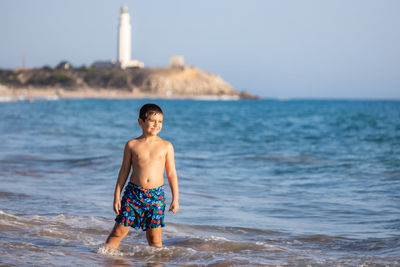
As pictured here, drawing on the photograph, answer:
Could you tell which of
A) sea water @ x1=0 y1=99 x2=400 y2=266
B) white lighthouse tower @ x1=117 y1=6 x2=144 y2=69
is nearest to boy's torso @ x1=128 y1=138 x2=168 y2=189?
sea water @ x1=0 y1=99 x2=400 y2=266

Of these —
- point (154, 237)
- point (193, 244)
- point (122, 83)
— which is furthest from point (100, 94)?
point (154, 237)

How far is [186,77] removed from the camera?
149 metres

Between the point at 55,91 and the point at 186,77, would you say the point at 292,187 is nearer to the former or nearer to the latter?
the point at 55,91

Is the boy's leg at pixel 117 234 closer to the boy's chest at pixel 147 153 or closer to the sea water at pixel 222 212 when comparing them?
the sea water at pixel 222 212

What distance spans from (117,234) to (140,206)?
1.06 ft

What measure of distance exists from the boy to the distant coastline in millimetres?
108541

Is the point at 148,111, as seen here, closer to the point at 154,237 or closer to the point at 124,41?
the point at 154,237

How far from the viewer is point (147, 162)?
12.2 feet

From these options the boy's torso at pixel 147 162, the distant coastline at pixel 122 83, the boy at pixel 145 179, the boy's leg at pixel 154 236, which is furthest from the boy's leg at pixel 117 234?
the distant coastline at pixel 122 83

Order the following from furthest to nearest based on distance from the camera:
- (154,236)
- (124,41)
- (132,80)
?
(132,80)
(124,41)
(154,236)

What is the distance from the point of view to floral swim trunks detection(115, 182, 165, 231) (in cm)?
369

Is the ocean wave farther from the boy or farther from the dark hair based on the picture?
the dark hair

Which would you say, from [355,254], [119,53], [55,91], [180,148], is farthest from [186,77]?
[355,254]

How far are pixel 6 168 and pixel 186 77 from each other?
141 meters
